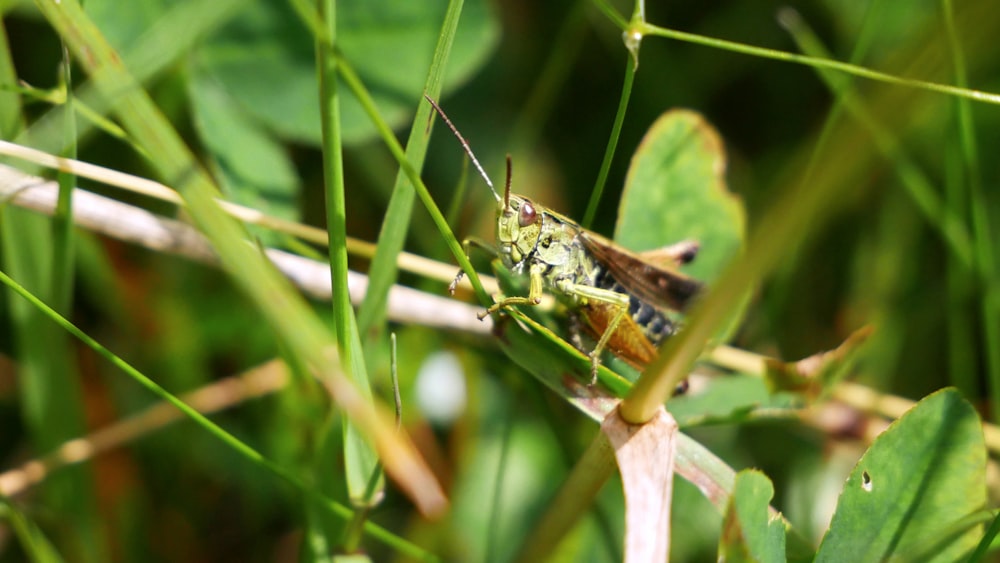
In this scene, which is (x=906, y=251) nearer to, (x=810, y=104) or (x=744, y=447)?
(x=810, y=104)

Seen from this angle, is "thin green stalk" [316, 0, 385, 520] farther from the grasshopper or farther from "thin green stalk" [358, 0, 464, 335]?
the grasshopper

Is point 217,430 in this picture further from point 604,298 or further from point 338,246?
point 604,298

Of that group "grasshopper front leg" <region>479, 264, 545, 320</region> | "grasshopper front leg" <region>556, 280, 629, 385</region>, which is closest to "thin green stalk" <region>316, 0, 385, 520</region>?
"grasshopper front leg" <region>479, 264, 545, 320</region>

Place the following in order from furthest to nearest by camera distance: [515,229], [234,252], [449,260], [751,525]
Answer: [449,260] → [515,229] → [751,525] → [234,252]

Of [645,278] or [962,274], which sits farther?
[962,274]

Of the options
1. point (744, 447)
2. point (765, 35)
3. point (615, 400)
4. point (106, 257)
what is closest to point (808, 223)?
point (615, 400)

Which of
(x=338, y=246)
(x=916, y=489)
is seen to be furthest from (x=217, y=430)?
(x=916, y=489)
